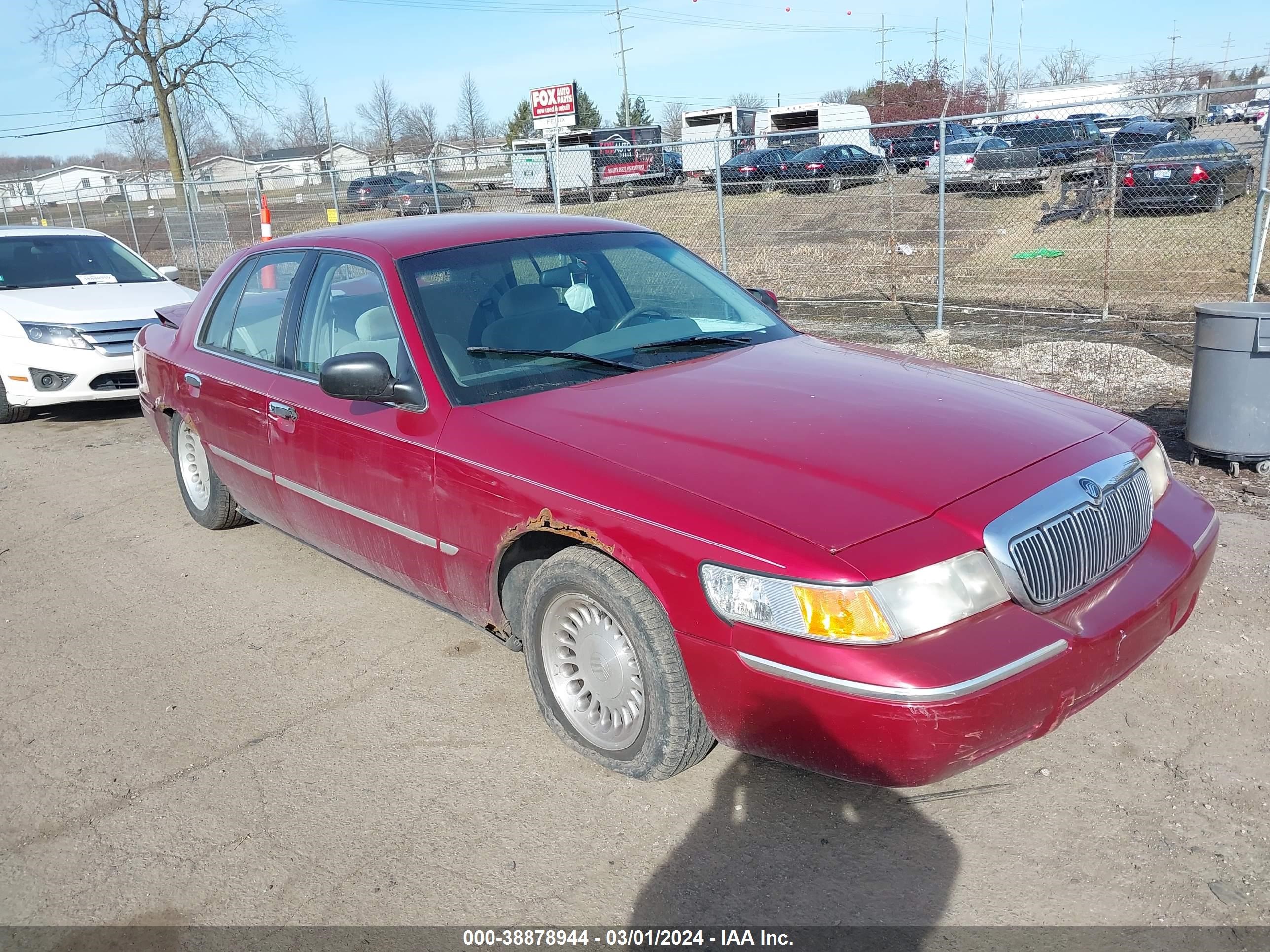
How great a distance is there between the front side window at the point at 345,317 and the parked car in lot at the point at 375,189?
1605cm

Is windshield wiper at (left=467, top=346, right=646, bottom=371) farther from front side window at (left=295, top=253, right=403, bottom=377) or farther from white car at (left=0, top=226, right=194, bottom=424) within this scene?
white car at (left=0, top=226, right=194, bottom=424)

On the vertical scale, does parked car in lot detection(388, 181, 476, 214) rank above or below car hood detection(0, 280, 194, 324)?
above

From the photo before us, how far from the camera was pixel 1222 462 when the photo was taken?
5785 millimetres

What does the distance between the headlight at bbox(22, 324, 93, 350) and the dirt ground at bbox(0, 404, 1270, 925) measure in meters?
4.61

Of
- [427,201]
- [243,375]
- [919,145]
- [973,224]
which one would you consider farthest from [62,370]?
[919,145]

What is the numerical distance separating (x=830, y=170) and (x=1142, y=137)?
225 inches

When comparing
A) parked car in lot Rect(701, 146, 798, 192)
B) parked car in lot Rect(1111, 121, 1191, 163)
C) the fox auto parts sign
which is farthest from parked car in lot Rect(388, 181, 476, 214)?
the fox auto parts sign

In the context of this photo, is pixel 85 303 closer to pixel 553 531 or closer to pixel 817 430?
pixel 553 531

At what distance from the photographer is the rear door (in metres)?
4.50

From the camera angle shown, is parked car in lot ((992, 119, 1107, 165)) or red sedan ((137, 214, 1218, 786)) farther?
parked car in lot ((992, 119, 1107, 165))

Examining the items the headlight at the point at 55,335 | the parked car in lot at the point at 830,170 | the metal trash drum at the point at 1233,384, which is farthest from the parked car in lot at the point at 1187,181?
the headlight at the point at 55,335

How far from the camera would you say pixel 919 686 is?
96.0 inches

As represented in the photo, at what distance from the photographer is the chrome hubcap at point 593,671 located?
10.1ft

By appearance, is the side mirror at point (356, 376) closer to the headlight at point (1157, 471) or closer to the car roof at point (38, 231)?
the headlight at point (1157, 471)
